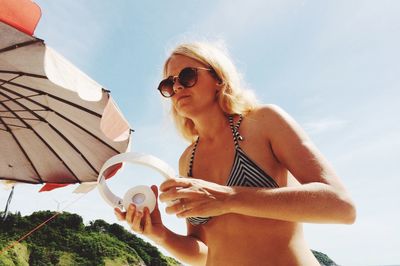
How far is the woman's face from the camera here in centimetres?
237

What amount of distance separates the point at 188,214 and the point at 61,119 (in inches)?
125

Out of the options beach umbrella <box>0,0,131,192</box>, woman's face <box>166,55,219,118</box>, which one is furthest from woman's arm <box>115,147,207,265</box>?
beach umbrella <box>0,0,131,192</box>

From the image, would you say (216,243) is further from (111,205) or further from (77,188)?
(77,188)

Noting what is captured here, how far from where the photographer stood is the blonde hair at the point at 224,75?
2.39 m

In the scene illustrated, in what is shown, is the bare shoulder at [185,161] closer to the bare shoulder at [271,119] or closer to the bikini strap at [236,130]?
the bikini strap at [236,130]

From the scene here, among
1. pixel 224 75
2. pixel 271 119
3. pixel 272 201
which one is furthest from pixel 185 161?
pixel 272 201

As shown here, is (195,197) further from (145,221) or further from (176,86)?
(176,86)

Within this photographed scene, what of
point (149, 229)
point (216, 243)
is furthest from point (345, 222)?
point (149, 229)

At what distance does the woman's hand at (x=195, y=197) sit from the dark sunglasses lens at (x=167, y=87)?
118 cm

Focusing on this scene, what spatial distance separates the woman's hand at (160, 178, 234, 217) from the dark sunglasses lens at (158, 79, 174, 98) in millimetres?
1184

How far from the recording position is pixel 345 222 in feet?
4.85

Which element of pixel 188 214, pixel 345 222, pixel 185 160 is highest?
pixel 185 160

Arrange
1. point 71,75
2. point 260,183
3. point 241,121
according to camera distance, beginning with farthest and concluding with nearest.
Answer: point 71,75 → point 241,121 → point 260,183

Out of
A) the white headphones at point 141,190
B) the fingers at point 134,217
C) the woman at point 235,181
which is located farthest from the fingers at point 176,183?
the fingers at point 134,217
